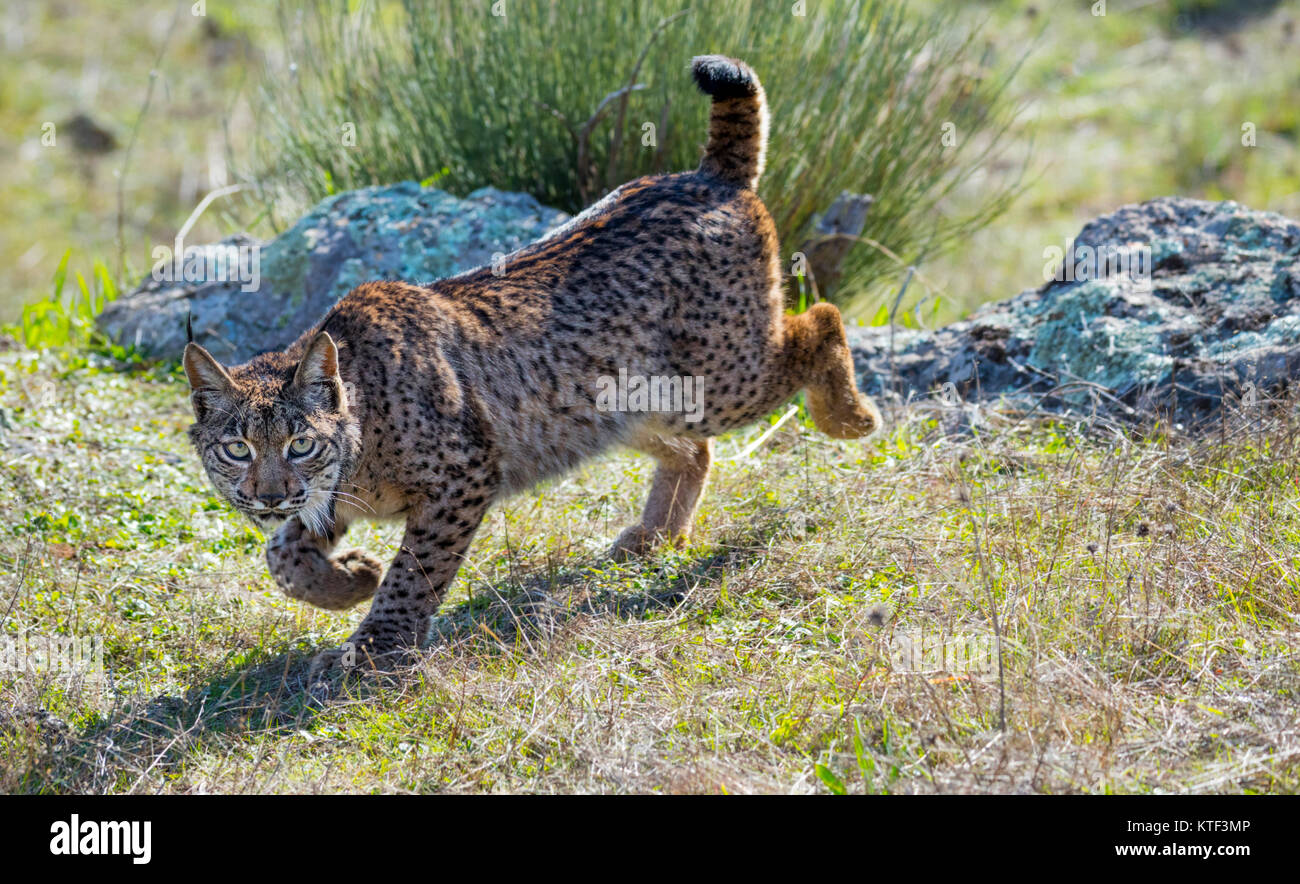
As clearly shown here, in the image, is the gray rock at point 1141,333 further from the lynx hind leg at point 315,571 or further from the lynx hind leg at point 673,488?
the lynx hind leg at point 315,571

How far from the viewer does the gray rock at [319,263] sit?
7023 mm

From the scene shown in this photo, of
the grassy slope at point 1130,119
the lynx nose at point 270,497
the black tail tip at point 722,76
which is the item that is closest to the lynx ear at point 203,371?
the lynx nose at point 270,497

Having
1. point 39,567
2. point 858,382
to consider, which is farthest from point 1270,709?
point 39,567

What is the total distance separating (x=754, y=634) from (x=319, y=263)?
3.94 m

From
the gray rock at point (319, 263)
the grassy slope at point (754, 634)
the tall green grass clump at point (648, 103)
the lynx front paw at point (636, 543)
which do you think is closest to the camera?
the grassy slope at point (754, 634)

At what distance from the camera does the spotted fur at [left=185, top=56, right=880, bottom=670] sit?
436 centimetres

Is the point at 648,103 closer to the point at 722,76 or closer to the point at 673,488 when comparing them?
the point at 722,76

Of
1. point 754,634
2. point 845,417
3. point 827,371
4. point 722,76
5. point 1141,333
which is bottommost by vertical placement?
point 754,634

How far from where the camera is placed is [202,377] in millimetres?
4309

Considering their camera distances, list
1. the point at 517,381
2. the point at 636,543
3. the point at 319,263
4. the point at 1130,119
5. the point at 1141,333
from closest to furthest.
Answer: the point at 517,381, the point at 636,543, the point at 1141,333, the point at 319,263, the point at 1130,119

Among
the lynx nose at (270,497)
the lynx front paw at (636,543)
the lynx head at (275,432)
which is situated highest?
the lynx head at (275,432)

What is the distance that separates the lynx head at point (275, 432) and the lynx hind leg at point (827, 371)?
1.88 meters

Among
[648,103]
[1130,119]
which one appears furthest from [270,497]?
[1130,119]

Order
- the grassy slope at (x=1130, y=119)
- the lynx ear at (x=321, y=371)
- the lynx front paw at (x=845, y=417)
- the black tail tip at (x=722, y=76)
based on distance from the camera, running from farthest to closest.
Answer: the grassy slope at (x=1130, y=119)
the lynx front paw at (x=845, y=417)
the black tail tip at (x=722, y=76)
the lynx ear at (x=321, y=371)
